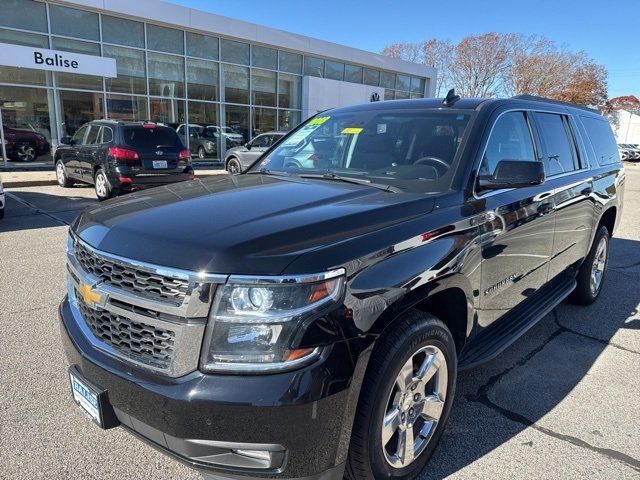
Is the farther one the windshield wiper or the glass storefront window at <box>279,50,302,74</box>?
the glass storefront window at <box>279,50,302,74</box>

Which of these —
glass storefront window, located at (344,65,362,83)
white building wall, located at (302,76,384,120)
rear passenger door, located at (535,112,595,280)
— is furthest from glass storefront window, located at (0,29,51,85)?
rear passenger door, located at (535,112,595,280)

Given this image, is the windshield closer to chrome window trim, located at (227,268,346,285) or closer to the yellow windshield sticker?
the yellow windshield sticker

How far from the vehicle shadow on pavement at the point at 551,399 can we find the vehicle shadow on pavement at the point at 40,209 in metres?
7.00

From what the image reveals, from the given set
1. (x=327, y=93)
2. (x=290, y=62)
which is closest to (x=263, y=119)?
(x=290, y=62)

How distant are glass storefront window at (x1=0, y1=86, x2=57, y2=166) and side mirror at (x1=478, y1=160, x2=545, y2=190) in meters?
17.8

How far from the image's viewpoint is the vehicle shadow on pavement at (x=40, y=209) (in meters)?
8.47

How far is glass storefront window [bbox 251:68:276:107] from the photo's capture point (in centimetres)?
2244

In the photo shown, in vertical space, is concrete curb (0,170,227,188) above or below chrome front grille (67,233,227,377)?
below

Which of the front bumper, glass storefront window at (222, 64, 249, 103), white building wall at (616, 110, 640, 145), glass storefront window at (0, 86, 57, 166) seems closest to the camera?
the front bumper

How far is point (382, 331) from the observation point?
2012 millimetres

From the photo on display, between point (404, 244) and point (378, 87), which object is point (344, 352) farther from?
point (378, 87)

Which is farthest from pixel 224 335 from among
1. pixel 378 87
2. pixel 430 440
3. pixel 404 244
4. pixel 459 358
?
pixel 378 87

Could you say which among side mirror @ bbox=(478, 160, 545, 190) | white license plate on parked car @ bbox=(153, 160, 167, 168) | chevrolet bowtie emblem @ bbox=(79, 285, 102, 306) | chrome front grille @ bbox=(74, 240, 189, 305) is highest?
side mirror @ bbox=(478, 160, 545, 190)

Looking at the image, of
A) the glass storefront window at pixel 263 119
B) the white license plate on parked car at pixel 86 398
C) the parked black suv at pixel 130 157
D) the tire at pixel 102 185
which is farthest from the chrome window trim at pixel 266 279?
the glass storefront window at pixel 263 119
